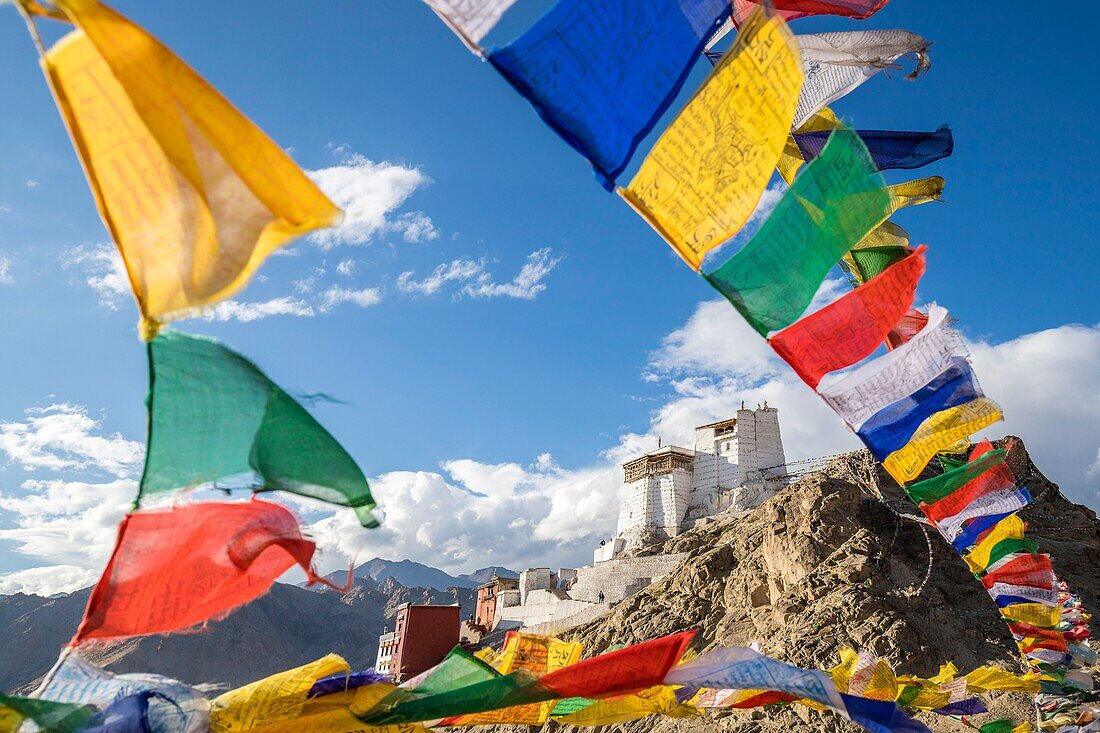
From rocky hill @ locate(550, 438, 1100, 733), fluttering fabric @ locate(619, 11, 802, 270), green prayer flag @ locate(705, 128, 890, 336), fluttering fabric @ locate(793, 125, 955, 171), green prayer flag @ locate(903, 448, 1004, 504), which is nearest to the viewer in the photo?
fluttering fabric @ locate(619, 11, 802, 270)

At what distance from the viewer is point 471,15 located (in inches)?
130

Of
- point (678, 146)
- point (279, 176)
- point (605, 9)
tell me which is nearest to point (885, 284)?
point (678, 146)

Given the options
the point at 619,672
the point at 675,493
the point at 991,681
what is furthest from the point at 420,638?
the point at 619,672

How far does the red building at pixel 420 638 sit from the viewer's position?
40.9m

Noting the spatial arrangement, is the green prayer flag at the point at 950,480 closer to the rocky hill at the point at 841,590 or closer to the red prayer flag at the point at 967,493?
the red prayer flag at the point at 967,493

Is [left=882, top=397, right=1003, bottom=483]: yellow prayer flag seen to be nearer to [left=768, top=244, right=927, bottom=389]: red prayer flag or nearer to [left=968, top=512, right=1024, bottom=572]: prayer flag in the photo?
[left=768, top=244, right=927, bottom=389]: red prayer flag

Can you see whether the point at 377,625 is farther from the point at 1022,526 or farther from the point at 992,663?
A: the point at 1022,526

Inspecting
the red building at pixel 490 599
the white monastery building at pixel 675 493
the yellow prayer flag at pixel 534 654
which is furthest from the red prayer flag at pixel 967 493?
the red building at pixel 490 599

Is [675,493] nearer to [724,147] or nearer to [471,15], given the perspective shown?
[724,147]

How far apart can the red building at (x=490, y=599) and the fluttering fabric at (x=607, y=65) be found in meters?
45.8

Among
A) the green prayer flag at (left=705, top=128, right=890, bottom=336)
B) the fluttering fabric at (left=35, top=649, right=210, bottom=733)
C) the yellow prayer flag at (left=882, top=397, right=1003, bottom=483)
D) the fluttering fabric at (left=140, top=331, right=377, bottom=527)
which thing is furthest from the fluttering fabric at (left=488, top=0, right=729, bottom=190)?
the yellow prayer flag at (left=882, top=397, right=1003, bottom=483)

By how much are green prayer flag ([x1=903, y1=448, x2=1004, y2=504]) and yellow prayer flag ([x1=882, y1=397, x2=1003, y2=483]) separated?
4.11 ft

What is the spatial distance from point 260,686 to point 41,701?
109 centimetres

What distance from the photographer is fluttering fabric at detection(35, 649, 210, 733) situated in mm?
3572
